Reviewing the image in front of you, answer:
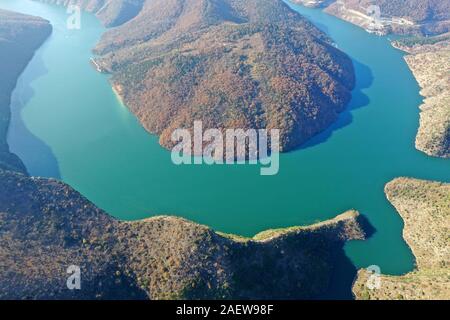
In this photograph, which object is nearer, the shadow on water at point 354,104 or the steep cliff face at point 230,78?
the shadow on water at point 354,104

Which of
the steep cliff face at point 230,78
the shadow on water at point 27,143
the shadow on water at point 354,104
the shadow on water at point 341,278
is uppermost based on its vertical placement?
the steep cliff face at point 230,78

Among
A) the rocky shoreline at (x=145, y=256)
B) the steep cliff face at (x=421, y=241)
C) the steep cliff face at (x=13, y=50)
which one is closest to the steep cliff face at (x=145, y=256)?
the rocky shoreline at (x=145, y=256)

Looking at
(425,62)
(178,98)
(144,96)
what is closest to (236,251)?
(178,98)

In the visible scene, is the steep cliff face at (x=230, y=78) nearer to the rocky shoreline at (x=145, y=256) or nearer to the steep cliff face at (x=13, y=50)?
the steep cliff face at (x=13, y=50)

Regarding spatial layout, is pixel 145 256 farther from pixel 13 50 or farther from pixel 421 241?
pixel 13 50

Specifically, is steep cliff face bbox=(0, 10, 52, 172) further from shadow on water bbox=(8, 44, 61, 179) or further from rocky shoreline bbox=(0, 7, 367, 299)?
rocky shoreline bbox=(0, 7, 367, 299)
